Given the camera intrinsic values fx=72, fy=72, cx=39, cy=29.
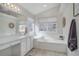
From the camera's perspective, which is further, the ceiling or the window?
the window

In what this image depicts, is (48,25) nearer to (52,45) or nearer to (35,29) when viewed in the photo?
(35,29)

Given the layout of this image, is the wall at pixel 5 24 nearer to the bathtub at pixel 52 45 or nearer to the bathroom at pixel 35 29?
the bathroom at pixel 35 29

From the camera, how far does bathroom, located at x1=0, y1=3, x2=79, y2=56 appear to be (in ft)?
7.09

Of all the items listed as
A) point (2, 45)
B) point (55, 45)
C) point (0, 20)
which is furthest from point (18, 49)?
point (55, 45)

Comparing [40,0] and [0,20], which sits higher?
[40,0]

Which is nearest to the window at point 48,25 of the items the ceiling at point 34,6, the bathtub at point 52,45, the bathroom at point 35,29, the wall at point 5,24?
the bathroom at point 35,29

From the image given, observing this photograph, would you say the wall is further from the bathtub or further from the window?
the window

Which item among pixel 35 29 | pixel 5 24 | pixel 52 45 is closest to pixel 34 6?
pixel 5 24

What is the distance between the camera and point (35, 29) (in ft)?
15.5

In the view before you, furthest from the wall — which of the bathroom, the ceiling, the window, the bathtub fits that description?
the window

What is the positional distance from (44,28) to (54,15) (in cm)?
104

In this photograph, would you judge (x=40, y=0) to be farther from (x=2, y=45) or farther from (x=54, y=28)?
(x=54, y=28)

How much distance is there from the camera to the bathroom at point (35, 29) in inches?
85.1

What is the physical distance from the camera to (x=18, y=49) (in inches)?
97.2
